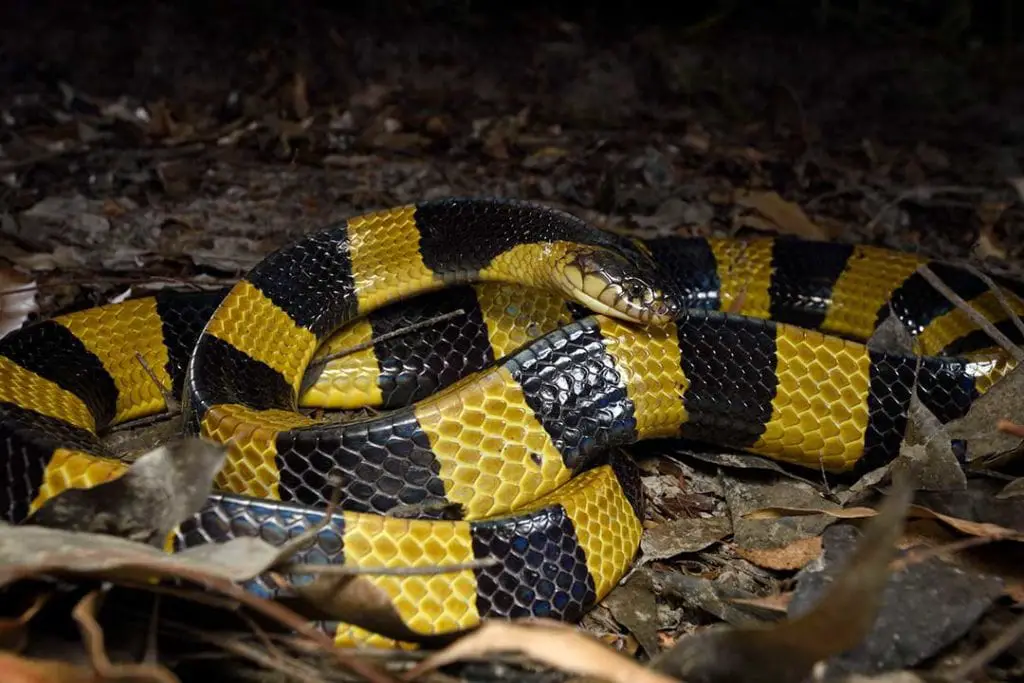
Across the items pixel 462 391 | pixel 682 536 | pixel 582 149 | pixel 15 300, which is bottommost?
pixel 682 536

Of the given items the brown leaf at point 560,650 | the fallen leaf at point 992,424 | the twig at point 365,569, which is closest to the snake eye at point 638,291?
the fallen leaf at point 992,424

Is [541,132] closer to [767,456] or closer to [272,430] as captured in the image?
[767,456]

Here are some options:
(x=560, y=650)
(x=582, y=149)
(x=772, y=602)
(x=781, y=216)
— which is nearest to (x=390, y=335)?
(x=772, y=602)

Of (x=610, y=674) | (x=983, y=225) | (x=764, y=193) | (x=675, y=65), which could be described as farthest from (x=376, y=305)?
(x=675, y=65)

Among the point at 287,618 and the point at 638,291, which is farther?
the point at 638,291

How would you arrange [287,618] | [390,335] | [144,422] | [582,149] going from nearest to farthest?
[287,618] < [390,335] < [144,422] < [582,149]

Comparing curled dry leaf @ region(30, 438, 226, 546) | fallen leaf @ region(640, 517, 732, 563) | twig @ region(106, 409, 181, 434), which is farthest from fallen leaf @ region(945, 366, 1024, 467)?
twig @ region(106, 409, 181, 434)

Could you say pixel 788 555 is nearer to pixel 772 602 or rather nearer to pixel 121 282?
pixel 772 602

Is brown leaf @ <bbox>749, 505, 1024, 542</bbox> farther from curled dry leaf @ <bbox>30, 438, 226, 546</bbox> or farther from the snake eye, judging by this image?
curled dry leaf @ <bbox>30, 438, 226, 546</bbox>
